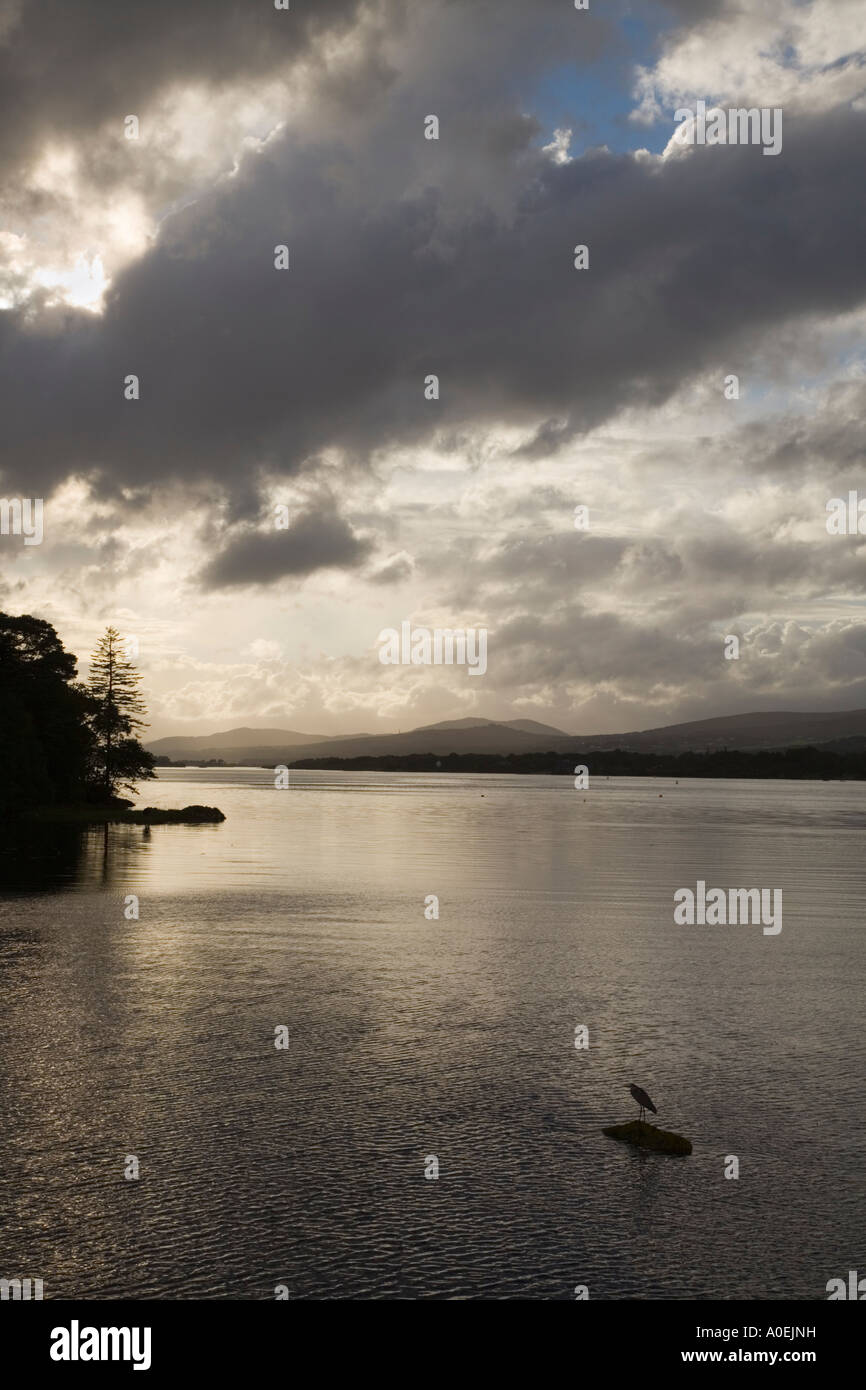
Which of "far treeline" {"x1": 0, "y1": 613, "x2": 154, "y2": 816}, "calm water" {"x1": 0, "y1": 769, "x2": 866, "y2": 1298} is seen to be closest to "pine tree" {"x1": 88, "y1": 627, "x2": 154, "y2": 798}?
"far treeline" {"x1": 0, "y1": 613, "x2": 154, "y2": 816}

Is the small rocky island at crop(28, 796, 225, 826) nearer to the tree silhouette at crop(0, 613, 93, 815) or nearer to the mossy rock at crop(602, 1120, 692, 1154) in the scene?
the tree silhouette at crop(0, 613, 93, 815)

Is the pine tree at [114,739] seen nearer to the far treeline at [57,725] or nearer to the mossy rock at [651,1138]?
the far treeline at [57,725]

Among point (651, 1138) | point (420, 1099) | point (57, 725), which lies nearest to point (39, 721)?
point (57, 725)

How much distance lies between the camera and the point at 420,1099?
63.7 feet

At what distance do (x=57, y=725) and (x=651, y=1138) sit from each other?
98.4 m

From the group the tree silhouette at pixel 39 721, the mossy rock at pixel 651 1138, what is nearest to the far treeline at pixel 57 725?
the tree silhouette at pixel 39 721

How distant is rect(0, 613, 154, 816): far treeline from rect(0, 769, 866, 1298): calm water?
4792 centimetres

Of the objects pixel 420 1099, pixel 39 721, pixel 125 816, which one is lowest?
pixel 125 816

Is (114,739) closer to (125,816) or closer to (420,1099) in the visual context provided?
(125,816)

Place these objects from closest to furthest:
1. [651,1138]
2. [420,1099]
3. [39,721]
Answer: [651,1138] < [420,1099] < [39,721]

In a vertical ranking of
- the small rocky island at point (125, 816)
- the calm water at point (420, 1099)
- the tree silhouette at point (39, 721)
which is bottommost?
the small rocky island at point (125, 816)

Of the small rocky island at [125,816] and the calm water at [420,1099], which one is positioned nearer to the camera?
the calm water at [420,1099]

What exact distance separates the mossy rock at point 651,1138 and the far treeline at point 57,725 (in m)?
77.3

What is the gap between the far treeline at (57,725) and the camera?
293 feet
